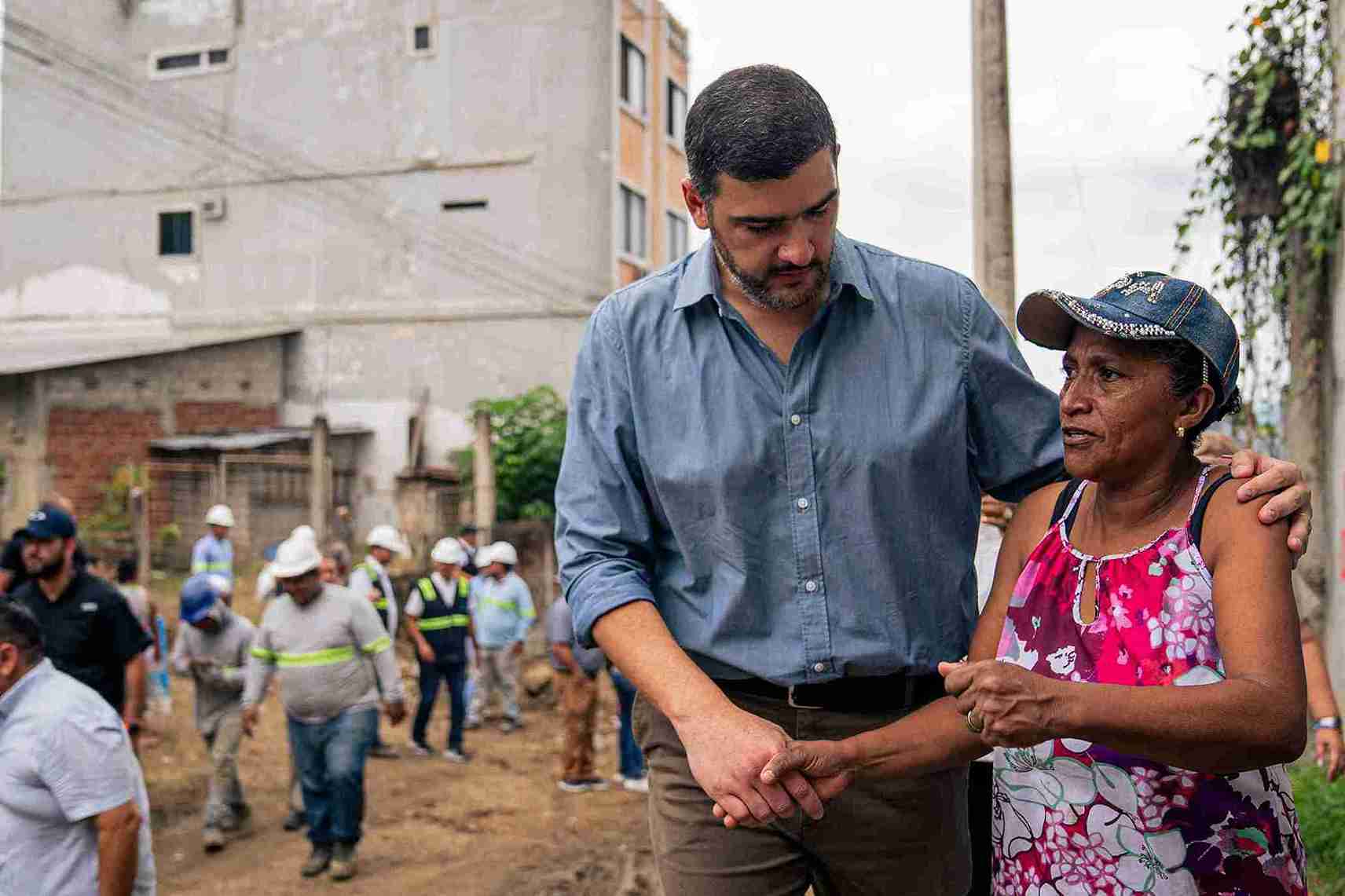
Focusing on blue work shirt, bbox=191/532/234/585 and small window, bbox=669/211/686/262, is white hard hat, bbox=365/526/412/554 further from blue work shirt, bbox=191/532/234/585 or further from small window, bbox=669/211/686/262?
small window, bbox=669/211/686/262

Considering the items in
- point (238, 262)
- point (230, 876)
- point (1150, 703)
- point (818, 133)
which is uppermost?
point (238, 262)

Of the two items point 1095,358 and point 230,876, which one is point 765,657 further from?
point 230,876

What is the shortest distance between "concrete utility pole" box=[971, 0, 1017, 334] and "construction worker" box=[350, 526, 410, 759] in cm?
731

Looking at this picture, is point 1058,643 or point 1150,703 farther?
point 1058,643

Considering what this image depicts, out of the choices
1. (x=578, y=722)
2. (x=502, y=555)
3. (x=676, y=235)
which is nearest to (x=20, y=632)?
(x=578, y=722)

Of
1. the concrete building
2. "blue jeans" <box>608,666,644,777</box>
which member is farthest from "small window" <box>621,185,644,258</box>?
"blue jeans" <box>608,666,644,777</box>

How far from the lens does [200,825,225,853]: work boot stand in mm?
10242

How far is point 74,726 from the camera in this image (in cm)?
455

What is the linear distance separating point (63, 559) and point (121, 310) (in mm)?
22891

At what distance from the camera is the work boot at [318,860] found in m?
9.54

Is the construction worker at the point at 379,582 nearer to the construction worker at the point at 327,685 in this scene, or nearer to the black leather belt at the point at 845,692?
the construction worker at the point at 327,685

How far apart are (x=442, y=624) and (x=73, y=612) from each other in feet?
21.1

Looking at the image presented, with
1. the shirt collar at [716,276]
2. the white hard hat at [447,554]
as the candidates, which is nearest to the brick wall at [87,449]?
the white hard hat at [447,554]

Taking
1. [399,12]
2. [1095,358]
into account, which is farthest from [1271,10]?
[399,12]
